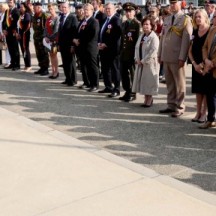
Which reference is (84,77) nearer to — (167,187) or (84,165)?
(84,165)

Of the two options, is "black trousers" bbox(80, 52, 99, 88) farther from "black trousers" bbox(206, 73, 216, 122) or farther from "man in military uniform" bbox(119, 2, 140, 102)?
"black trousers" bbox(206, 73, 216, 122)

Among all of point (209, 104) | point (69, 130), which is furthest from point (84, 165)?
point (209, 104)

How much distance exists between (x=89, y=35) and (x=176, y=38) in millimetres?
2520

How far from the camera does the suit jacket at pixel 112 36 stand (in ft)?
25.6

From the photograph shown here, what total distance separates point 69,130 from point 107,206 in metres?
2.55

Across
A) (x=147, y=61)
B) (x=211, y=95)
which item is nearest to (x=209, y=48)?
(x=211, y=95)

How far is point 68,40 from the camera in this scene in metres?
9.05

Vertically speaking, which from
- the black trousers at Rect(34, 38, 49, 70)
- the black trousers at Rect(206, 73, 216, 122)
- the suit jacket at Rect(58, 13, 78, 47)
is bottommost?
the black trousers at Rect(206, 73, 216, 122)

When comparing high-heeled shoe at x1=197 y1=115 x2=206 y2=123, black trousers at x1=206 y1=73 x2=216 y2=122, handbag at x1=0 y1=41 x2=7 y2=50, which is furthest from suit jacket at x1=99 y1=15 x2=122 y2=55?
handbag at x1=0 y1=41 x2=7 y2=50

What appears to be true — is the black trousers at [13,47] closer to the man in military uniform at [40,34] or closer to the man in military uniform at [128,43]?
the man in military uniform at [40,34]

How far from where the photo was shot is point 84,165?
14.8ft

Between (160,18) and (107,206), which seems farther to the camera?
(160,18)

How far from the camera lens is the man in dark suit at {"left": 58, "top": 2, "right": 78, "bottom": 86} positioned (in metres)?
8.98

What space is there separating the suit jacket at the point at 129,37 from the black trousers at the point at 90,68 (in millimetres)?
1175
